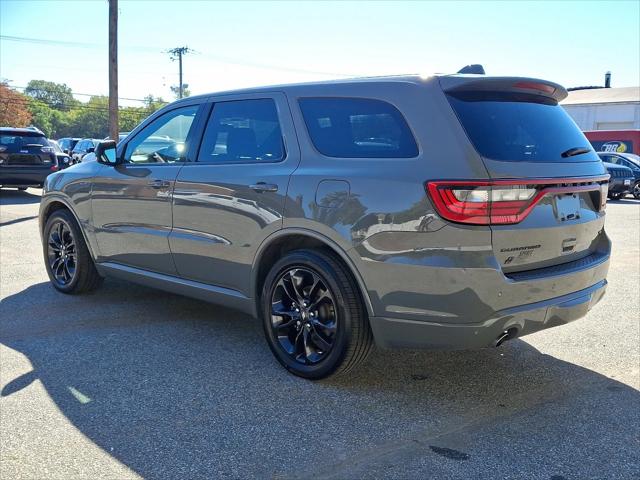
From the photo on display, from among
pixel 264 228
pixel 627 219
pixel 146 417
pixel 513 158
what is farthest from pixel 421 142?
pixel 627 219

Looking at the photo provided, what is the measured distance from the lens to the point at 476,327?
3.29m

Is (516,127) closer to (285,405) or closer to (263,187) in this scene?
(263,187)

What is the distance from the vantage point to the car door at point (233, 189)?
4062mm

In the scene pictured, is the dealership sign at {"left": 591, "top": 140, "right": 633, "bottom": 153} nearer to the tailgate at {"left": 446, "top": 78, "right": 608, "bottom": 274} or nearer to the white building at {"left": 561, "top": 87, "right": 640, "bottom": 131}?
the white building at {"left": 561, "top": 87, "right": 640, "bottom": 131}

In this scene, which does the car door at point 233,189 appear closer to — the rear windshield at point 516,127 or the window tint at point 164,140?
the window tint at point 164,140

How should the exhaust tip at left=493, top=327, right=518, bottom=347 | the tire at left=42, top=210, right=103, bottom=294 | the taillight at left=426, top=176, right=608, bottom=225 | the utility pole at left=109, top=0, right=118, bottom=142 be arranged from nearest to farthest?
1. the taillight at left=426, top=176, right=608, bottom=225
2. the exhaust tip at left=493, top=327, right=518, bottom=347
3. the tire at left=42, top=210, right=103, bottom=294
4. the utility pole at left=109, top=0, right=118, bottom=142

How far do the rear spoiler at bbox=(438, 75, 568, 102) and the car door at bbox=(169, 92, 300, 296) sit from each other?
104cm

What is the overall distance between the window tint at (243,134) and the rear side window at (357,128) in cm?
28

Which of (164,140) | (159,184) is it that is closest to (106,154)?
(164,140)

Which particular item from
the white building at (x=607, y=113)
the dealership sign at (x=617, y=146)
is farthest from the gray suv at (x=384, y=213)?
the white building at (x=607, y=113)

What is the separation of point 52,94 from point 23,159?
127 m

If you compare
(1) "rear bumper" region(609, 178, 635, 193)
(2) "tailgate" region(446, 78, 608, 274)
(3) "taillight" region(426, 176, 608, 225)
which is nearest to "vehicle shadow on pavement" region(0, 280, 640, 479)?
(2) "tailgate" region(446, 78, 608, 274)

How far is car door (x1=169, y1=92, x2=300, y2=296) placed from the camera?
406 centimetres

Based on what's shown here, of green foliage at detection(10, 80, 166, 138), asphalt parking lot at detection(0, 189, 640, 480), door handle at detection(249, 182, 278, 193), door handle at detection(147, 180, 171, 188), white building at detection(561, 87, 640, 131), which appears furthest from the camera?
green foliage at detection(10, 80, 166, 138)
